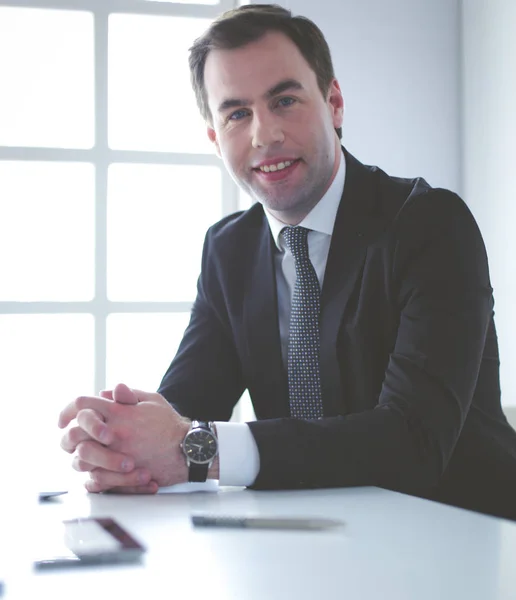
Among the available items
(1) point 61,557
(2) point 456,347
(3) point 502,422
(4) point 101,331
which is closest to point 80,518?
(1) point 61,557

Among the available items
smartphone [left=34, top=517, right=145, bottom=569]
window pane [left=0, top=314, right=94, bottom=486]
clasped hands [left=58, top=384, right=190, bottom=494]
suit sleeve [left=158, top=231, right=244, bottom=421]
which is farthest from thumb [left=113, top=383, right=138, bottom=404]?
window pane [left=0, top=314, right=94, bottom=486]

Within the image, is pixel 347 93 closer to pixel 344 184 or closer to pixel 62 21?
pixel 62 21

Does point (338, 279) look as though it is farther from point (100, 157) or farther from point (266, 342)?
point (100, 157)

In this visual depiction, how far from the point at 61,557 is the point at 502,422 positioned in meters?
1.24

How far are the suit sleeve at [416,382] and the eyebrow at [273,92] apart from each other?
15.9 inches

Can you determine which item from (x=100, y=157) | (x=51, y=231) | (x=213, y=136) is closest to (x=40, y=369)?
(x=51, y=231)

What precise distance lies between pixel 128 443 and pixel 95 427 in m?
0.06

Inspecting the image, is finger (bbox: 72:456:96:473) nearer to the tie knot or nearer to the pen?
the pen

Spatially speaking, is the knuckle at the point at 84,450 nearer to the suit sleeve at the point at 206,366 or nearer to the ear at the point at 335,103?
the suit sleeve at the point at 206,366

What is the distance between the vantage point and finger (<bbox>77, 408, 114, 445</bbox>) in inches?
51.5

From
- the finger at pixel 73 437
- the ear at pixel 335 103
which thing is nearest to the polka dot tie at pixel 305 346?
the ear at pixel 335 103

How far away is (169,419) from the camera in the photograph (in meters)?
1.35

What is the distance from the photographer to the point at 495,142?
3.39 meters

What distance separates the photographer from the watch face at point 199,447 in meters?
1.32
